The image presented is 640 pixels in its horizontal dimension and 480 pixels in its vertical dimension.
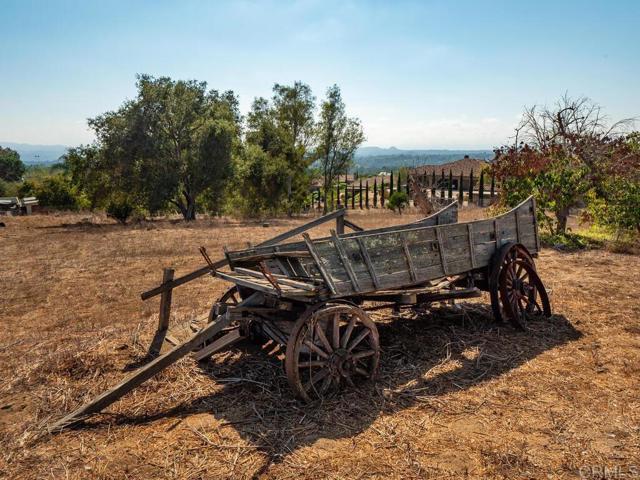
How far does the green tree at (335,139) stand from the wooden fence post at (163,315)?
104ft

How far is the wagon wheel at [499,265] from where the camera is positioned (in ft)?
21.0

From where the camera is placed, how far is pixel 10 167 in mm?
85312

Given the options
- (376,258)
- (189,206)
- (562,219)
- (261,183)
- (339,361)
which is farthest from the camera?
(261,183)

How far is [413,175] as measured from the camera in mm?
14055

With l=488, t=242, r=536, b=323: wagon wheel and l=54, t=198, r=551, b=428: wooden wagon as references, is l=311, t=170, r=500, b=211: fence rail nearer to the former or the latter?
l=488, t=242, r=536, b=323: wagon wheel

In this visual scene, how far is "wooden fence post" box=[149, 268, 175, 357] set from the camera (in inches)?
244

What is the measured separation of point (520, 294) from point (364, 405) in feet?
11.5

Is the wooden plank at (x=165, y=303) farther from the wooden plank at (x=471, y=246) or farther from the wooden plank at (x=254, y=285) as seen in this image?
the wooden plank at (x=471, y=246)

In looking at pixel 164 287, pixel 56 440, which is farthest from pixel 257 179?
pixel 56 440

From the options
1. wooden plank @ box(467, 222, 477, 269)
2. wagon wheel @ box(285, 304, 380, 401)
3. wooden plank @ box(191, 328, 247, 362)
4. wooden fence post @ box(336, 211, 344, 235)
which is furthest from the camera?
wooden fence post @ box(336, 211, 344, 235)

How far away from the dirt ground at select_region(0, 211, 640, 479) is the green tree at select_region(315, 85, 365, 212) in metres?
30.8

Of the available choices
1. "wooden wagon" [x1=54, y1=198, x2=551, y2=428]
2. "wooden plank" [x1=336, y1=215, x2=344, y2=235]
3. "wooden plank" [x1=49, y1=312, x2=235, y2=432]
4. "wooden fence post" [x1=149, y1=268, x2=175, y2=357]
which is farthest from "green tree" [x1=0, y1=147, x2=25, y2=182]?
"wooden plank" [x1=49, y1=312, x2=235, y2=432]

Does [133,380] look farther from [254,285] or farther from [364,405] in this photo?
[364,405]

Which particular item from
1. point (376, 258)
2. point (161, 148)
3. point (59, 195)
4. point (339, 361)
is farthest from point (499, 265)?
point (59, 195)
